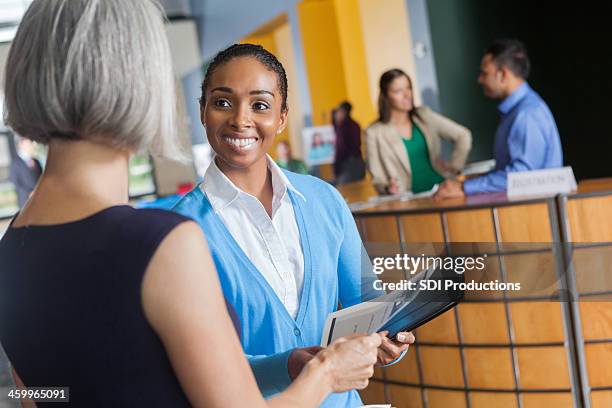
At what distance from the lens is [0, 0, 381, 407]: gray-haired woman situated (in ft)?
2.98

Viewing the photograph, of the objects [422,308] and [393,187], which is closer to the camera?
[422,308]

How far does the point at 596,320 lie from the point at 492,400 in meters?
0.52

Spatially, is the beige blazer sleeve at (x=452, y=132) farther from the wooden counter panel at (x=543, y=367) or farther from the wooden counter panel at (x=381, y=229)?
the wooden counter panel at (x=543, y=367)

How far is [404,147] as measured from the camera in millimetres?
4520

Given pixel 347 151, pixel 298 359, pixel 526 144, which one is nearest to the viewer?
pixel 298 359

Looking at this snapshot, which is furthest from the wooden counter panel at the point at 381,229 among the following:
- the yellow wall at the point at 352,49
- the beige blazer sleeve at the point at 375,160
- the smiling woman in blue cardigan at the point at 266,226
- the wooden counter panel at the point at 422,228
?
the yellow wall at the point at 352,49

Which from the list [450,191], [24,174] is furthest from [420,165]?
[24,174]

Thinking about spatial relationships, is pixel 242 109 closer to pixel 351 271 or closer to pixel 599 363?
pixel 351 271

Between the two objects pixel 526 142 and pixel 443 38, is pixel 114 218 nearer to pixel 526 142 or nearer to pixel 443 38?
pixel 526 142

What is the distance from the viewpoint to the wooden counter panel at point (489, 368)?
3092 mm

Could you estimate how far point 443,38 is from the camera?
8.12m

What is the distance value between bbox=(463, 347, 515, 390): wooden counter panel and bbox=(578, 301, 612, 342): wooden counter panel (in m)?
0.31

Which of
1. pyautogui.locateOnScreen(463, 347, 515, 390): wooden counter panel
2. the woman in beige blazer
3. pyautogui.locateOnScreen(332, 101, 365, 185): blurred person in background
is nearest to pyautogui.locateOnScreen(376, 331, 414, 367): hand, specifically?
pyautogui.locateOnScreen(463, 347, 515, 390): wooden counter panel

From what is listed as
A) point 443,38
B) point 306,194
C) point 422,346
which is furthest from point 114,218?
point 443,38
